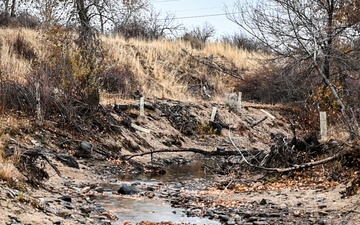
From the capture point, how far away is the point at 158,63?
33531 millimetres

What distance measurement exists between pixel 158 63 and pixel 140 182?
21.6 metres

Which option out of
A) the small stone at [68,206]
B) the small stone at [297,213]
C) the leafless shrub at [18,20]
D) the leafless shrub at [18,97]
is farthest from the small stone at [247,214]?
the leafless shrub at [18,20]

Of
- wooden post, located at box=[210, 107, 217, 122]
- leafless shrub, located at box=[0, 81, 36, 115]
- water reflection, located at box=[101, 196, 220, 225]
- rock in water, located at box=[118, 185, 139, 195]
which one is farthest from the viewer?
wooden post, located at box=[210, 107, 217, 122]

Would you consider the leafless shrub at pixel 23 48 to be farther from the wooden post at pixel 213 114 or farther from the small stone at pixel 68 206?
the small stone at pixel 68 206

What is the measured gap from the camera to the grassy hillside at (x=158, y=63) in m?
25.6

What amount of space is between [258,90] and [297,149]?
19.9 meters

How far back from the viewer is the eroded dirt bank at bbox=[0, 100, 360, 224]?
7.74 m

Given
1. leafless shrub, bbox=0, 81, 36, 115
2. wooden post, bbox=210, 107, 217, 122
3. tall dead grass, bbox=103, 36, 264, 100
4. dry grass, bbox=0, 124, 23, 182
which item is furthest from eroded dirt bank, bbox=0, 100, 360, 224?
tall dead grass, bbox=103, 36, 264, 100

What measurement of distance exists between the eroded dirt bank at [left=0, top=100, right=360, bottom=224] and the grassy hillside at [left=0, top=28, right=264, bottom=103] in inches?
168

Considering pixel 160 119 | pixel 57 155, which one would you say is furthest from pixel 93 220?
pixel 160 119

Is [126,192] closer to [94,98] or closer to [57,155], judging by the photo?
[57,155]

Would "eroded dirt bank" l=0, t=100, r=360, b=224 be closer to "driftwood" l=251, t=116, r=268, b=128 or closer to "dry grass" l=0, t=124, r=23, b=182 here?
"dry grass" l=0, t=124, r=23, b=182

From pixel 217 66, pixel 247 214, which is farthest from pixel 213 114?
pixel 247 214

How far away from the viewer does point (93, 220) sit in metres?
7.52
